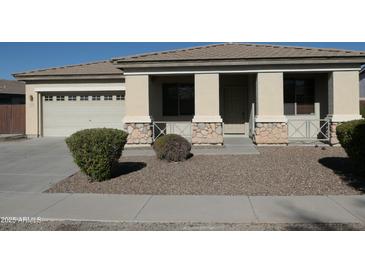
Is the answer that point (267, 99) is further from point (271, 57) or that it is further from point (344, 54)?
point (344, 54)

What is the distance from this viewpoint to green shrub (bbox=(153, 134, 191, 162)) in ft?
34.6

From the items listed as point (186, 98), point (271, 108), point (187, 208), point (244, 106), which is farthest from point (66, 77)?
point (187, 208)

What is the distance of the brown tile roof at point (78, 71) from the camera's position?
61.3 feet

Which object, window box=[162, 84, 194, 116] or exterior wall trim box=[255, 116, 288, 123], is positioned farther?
window box=[162, 84, 194, 116]

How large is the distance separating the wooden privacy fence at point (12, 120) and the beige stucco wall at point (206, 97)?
589 inches

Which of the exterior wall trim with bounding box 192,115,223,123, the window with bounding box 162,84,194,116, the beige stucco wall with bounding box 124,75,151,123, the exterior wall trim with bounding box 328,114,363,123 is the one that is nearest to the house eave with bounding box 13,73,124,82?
the window with bounding box 162,84,194,116

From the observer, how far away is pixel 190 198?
7.04m

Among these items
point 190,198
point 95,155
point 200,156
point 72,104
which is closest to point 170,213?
point 190,198

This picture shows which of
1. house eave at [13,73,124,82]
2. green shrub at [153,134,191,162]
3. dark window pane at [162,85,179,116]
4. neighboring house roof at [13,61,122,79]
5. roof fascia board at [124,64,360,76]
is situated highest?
neighboring house roof at [13,61,122,79]

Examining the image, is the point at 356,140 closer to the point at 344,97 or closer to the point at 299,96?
the point at 344,97

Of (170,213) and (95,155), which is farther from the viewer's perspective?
(95,155)

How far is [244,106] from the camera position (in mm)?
17219

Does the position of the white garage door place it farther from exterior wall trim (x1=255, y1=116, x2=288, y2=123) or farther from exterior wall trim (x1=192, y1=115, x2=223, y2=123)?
exterior wall trim (x1=255, y1=116, x2=288, y2=123)

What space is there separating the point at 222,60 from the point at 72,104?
9729 mm
